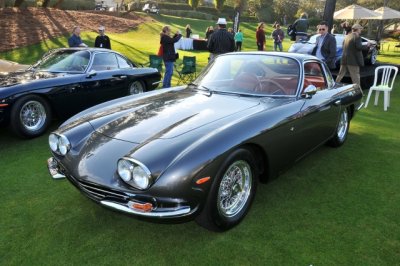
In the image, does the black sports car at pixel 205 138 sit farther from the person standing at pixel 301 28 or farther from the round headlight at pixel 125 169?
the person standing at pixel 301 28

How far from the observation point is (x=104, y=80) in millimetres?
6641

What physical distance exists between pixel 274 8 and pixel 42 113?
195 ft

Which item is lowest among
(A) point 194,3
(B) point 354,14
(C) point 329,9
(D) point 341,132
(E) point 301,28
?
(D) point 341,132

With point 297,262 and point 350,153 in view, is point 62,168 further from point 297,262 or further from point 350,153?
point 350,153

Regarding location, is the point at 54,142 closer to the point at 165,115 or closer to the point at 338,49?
the point at 165,115

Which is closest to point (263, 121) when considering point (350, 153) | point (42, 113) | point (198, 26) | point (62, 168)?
point (62, 168)

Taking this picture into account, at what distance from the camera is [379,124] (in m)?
6.69

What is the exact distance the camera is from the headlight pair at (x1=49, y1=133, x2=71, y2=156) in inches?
132

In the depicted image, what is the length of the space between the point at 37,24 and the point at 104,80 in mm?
16062

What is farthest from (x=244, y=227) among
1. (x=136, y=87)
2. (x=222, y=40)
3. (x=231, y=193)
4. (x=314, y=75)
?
(x=222, y=40)

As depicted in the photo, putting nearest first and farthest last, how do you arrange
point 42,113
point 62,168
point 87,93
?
point 62,168
point 42,113
point 87,93

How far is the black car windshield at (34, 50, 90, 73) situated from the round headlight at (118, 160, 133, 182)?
13.6 ft

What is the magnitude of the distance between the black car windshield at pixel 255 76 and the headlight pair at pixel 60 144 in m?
1.78

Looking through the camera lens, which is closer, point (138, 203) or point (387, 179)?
point (138, 203)
